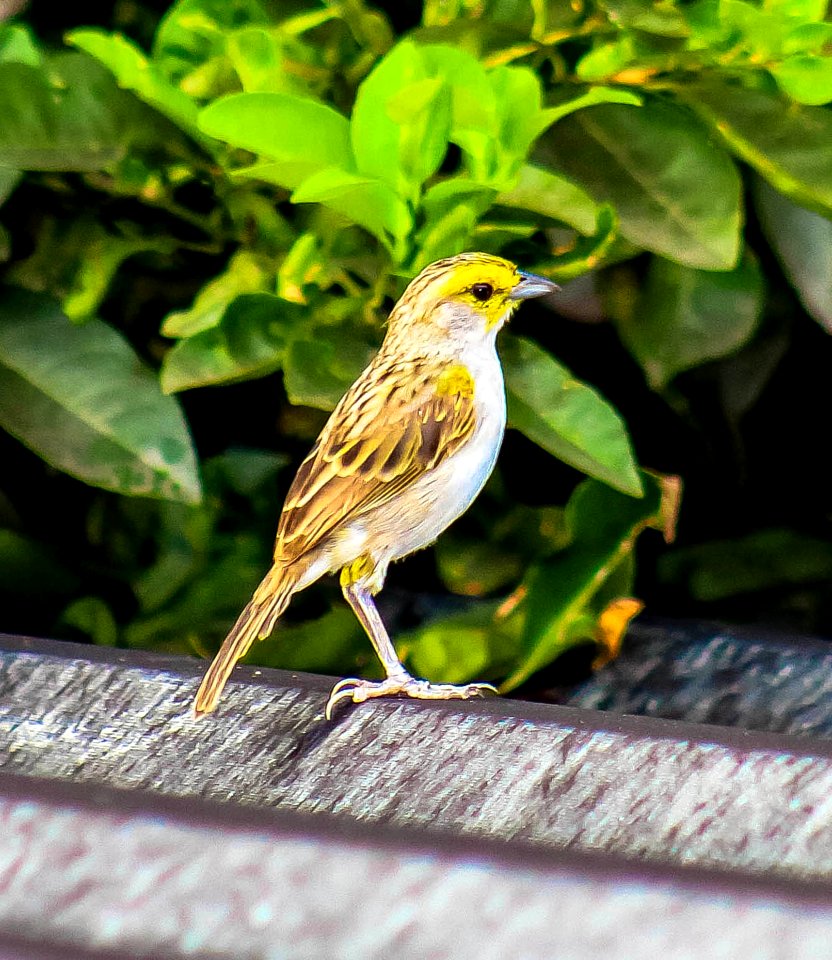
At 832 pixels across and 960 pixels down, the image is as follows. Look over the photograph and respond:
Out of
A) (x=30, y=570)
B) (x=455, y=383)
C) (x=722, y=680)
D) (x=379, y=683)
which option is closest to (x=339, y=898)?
(x=379, y=683)

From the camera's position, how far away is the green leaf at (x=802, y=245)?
1.19m

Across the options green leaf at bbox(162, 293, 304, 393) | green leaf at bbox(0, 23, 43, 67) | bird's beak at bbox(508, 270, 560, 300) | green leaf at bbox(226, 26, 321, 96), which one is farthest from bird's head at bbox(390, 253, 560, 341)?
green leaf at bbox(0, 23, 43, 67)

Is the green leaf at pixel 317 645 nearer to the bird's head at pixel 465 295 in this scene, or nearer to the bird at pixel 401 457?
the bird at pixel 401 457

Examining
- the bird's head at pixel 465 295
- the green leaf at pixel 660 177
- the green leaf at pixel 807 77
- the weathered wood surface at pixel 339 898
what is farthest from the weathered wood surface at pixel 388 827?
→ the green leaf at pixel 807 77

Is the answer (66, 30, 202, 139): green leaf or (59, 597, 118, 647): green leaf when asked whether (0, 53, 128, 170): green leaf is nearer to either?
(66, 30, 202, 139): green leaf

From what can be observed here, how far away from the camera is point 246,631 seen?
1.01m

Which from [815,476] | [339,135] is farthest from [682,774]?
[815,476]

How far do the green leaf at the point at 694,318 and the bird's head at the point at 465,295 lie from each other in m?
0.15

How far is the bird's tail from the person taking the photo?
930mm

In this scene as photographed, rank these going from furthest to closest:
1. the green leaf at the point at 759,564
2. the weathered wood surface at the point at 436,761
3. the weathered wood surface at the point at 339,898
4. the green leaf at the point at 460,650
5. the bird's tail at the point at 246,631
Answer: the green leaf at the point at 759,564
the green leaf at the point at 460,650
the bird's tail at the point at 246,631
the weathered wood surface at the point at 436,761
the weathered wood surface at the point at 339,898

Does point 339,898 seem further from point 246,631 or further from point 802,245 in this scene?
point 802,245

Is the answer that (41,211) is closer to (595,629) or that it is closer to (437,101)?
(437,101)

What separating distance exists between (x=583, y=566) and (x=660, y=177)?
0.37m

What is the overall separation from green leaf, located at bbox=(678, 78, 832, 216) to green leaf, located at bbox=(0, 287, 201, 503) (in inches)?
22.3
